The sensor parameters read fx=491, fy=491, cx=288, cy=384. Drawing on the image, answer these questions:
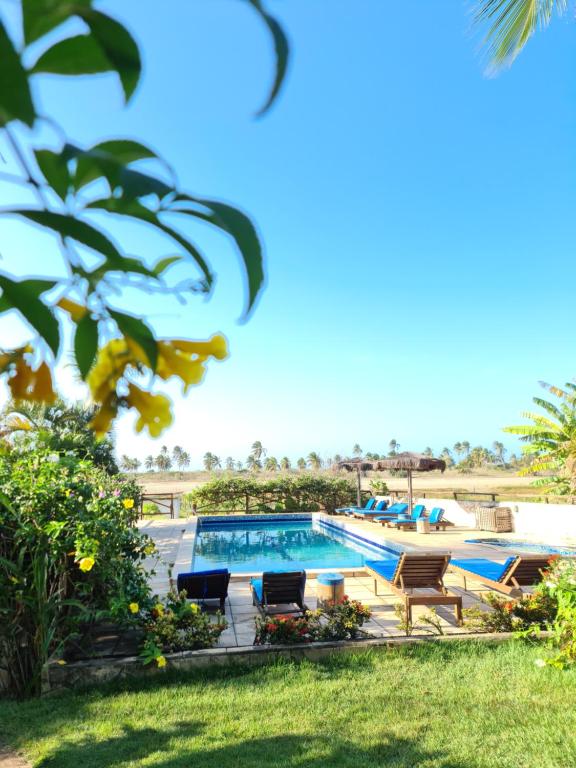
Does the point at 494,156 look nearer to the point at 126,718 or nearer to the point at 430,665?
the point at 430,665

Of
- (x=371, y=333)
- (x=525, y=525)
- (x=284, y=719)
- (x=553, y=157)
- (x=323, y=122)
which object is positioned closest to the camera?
(x=323, y=122)

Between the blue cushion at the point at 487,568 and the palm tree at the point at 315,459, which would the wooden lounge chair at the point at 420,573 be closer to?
the blue cushion at the point at 487,568

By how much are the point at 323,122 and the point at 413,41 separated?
12.8 ft

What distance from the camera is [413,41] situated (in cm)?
535

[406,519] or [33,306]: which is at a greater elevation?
[33,306]

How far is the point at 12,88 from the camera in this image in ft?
0.67

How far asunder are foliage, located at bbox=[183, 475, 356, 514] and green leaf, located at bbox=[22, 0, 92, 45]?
1754 cm

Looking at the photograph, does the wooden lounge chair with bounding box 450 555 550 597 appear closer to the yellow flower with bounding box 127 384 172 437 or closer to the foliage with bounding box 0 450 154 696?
the foliage with bounding box 0 450 154 696

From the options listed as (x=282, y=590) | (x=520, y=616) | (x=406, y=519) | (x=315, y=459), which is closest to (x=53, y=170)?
(x=520, y=616)

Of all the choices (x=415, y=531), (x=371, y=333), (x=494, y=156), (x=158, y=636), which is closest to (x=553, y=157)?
(x=494, y=156)

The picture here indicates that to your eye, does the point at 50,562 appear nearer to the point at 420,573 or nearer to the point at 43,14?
the point at 420,573

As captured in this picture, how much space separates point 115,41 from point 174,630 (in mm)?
4832

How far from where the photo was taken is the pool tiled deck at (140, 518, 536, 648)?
5.29 m

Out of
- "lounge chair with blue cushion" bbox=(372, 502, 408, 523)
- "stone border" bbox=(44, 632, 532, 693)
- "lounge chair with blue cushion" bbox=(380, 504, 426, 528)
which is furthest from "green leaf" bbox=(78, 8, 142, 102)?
"lounge chair with blue cushion" bbox=(372, 502, 408, 523)
